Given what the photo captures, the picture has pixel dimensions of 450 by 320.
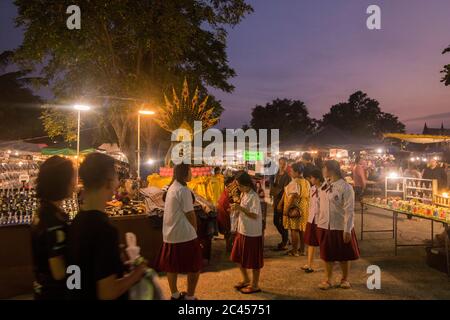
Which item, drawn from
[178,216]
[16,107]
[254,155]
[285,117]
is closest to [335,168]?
[178,216]

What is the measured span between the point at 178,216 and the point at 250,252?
1250 mm

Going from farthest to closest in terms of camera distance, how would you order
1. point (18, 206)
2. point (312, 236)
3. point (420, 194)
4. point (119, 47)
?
point (119, 47) → point (420, 194) → point (312, 236) → point (18, 206)

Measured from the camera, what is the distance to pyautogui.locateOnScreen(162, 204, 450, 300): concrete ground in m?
4.88

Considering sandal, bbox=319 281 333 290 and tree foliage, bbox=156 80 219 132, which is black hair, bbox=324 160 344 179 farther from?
tree foliage, bbox=156 80 219 132

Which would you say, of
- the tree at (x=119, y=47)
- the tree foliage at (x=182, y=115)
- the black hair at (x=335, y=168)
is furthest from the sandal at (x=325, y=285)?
the tree at (x=119, y=47)

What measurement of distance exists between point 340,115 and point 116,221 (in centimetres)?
6200

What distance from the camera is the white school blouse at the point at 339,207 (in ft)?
15.6

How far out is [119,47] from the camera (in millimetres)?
15000

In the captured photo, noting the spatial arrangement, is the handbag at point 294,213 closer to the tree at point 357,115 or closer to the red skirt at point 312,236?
the red skirt at point 312,236

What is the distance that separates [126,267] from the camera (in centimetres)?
203

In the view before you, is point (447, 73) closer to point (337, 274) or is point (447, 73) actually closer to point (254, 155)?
point (337, 274)

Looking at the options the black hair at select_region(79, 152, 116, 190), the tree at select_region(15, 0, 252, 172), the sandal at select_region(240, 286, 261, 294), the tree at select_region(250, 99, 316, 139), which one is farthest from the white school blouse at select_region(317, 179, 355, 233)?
the tree at select_region(250, 99, 316, 139)
